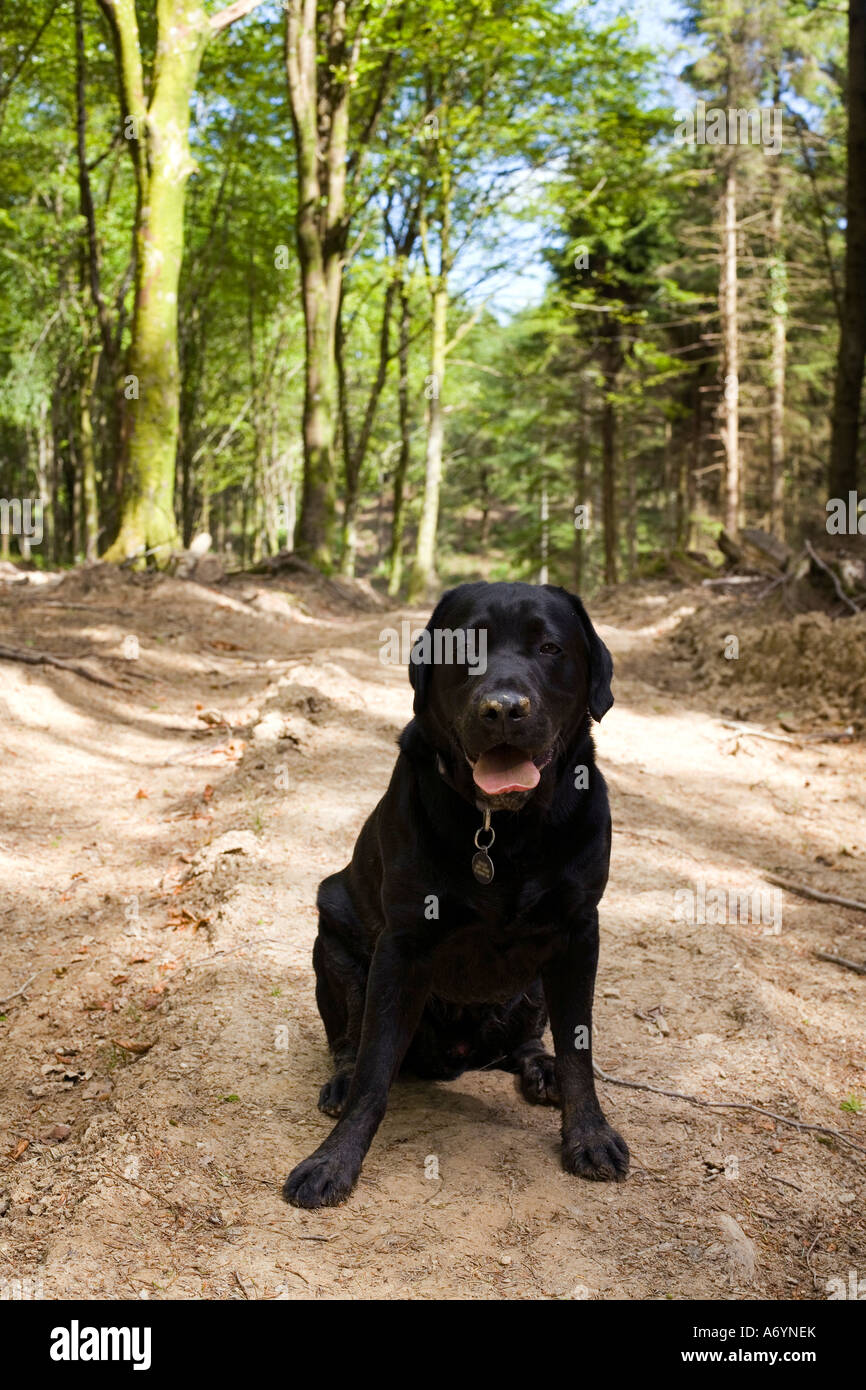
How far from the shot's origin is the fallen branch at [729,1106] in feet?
11.3

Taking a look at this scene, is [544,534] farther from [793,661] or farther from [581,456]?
[793,661]

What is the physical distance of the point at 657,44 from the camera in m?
23.2

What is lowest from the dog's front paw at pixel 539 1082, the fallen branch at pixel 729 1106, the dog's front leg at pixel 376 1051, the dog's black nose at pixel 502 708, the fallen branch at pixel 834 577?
the fallen branch at pixel 729 1106

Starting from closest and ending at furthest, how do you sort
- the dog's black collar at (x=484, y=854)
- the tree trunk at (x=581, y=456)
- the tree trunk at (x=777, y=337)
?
the dog's black collar at (x=484, y=854) → the tree trunk at (x=777, y=337) → the tree trunk at (x=581, y=456)

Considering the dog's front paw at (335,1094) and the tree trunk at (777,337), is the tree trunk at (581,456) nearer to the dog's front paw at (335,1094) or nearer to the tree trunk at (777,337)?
the tree trunk at (777,337)

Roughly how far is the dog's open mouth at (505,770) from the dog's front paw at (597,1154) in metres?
1.10

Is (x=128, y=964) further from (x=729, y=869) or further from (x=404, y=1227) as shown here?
(x=729, y=869)

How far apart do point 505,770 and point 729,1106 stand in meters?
1.58

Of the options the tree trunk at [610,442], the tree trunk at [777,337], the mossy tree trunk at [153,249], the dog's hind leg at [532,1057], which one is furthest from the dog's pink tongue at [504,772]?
the tree trunk at [777,337]

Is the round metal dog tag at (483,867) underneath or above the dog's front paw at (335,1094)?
above

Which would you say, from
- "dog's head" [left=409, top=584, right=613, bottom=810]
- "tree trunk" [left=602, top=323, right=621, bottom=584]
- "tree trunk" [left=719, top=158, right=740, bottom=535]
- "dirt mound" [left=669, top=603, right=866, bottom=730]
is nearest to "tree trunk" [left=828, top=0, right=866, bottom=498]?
"dirt mound" [left=669, top=603, right=866, bottom=730]

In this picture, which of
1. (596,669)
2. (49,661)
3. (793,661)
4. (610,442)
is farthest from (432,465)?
(596,669)

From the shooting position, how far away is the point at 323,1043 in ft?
12.9
